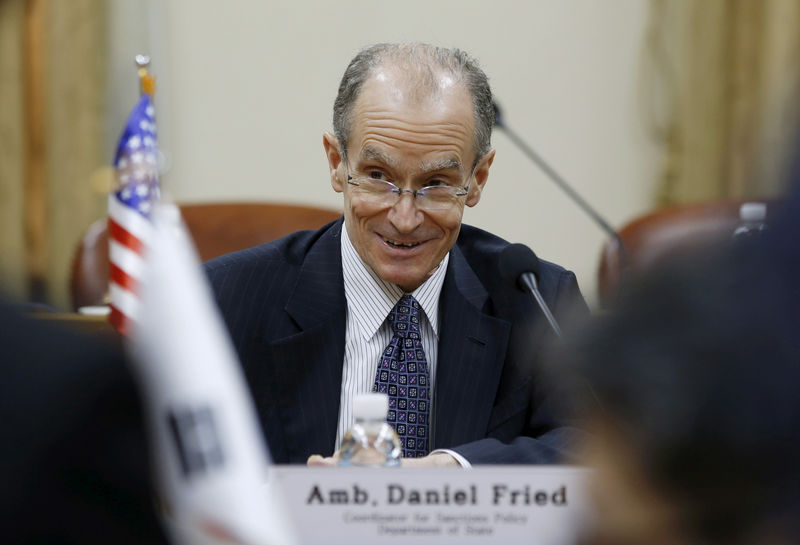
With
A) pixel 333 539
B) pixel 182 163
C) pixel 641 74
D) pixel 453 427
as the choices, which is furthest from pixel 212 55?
pixel 333 539

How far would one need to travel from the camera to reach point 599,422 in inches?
20.2

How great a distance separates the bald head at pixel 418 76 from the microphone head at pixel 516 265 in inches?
18.7

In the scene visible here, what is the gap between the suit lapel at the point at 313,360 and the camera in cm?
188

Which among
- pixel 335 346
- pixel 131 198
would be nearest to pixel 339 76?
pixel 131 198

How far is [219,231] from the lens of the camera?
2818 millimetres

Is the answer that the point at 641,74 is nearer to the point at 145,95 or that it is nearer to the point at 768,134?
the point at 145,95

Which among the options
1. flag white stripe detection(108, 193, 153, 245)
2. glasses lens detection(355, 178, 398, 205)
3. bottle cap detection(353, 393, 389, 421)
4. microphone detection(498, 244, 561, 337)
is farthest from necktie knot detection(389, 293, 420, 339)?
flag white stripe detection(108, 193, 153, 245)

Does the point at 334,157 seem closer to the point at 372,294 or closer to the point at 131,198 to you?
the point at 372,294

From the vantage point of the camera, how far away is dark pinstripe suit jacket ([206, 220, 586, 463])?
1.90 metres

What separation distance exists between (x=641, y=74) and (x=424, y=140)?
252 centimetres

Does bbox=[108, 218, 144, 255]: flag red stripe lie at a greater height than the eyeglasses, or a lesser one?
lesser

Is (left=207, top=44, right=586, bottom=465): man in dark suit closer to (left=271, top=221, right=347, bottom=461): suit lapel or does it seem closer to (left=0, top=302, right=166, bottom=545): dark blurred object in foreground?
(left=271, top=221, right=347, bottom=461): suit lapel

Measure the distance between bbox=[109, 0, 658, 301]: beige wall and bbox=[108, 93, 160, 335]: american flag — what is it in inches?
48.3

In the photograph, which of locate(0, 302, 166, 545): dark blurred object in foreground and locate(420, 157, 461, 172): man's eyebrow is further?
locate(420, 157, 461, 172): man's eyebrow
